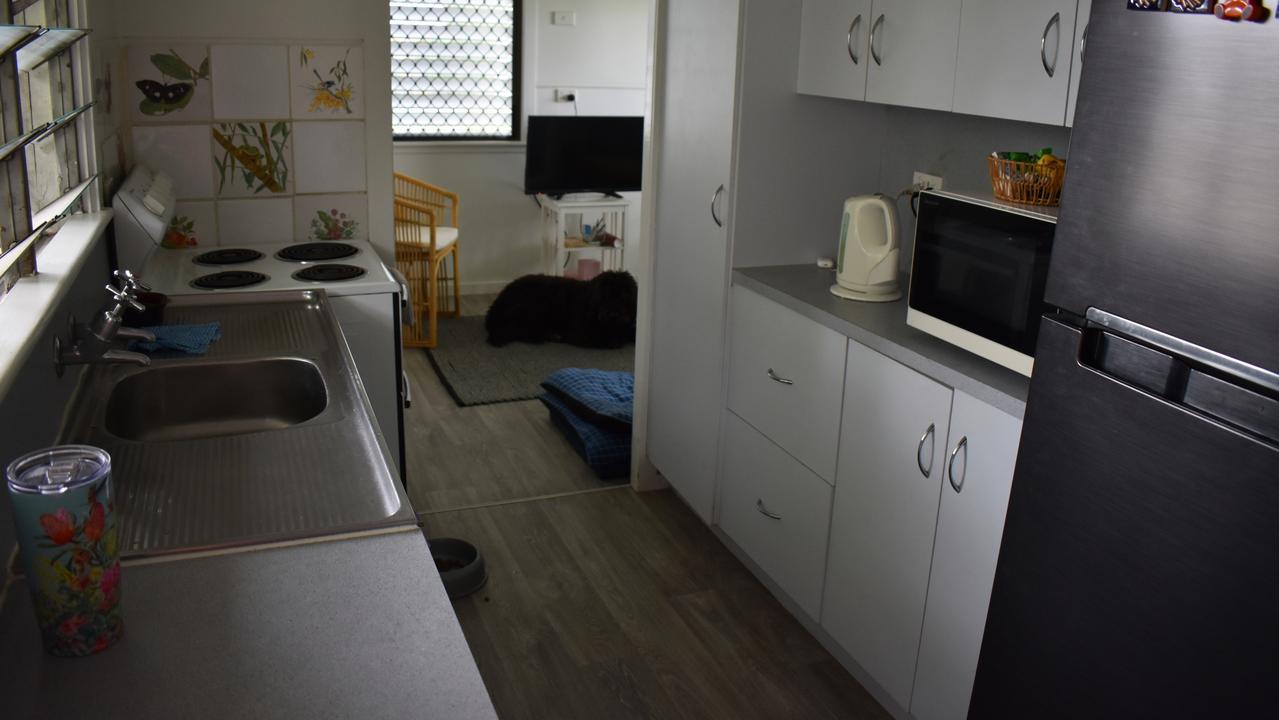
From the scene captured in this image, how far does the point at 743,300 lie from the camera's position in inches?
116

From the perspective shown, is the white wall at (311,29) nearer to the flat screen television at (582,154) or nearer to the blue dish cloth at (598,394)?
the blue dish cloth at (598,394)

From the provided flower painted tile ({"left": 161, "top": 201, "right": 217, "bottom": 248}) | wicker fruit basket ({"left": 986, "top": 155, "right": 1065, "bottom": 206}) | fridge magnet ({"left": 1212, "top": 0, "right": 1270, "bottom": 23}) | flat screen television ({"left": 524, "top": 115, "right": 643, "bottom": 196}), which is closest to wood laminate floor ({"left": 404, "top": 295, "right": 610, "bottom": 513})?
flower painted tile ({"left": 161, "top": 201, "right": 217, "bottom": 248})

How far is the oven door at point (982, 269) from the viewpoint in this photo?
1.99 meters

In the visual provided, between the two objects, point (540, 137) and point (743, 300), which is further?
point (540, 137)

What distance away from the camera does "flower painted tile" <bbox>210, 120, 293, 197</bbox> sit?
320 cm

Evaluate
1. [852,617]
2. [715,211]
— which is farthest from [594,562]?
[715,211]

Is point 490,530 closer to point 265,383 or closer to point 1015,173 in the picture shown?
point 265,383

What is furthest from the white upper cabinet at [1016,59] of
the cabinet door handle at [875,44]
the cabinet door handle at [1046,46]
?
the cabinet door handle at [875,44]

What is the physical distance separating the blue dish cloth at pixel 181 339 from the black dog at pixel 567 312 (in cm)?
292

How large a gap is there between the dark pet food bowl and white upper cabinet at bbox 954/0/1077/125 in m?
1.73

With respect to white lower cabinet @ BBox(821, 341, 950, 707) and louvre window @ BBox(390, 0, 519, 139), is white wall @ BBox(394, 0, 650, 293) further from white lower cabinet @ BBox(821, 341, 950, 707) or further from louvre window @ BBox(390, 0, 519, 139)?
white lower cabinet @ BBox(821, 341, 950, 707)

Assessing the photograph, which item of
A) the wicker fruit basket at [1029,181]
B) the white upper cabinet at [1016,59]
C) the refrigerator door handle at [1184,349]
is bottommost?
the refrigerator door handle at [1184,349]

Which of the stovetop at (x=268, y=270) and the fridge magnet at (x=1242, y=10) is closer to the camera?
the fridge magnet at (x=1242, y=10)

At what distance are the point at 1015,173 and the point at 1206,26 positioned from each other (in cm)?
73
